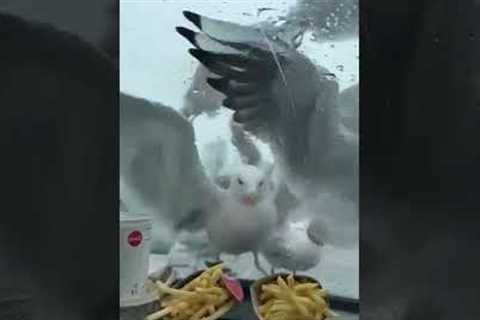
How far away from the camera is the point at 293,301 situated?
1.42m

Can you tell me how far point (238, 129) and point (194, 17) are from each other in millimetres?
257

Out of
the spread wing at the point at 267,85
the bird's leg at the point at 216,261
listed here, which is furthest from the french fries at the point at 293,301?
the spread wing at the point at 267,85

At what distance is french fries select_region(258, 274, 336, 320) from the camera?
4.62 ft

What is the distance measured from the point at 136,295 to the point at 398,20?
2.15 ft

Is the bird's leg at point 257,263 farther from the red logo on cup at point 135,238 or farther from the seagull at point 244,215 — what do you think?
the red logo on cup at point 135,238

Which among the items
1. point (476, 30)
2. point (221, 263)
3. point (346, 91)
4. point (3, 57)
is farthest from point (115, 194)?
point (476, 30)

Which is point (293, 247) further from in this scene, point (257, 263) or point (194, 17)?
point (194, 17)

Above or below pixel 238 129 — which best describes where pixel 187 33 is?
above

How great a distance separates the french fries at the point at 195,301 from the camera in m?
1.44

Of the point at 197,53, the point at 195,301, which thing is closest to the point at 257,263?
the point at 195,301

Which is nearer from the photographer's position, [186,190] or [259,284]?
[259,284]

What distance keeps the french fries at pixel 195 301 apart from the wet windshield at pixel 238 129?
0.07m

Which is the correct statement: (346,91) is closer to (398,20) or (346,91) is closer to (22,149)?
(398,20)

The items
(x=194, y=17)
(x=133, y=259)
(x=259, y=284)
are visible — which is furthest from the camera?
(x=194, y=17)
